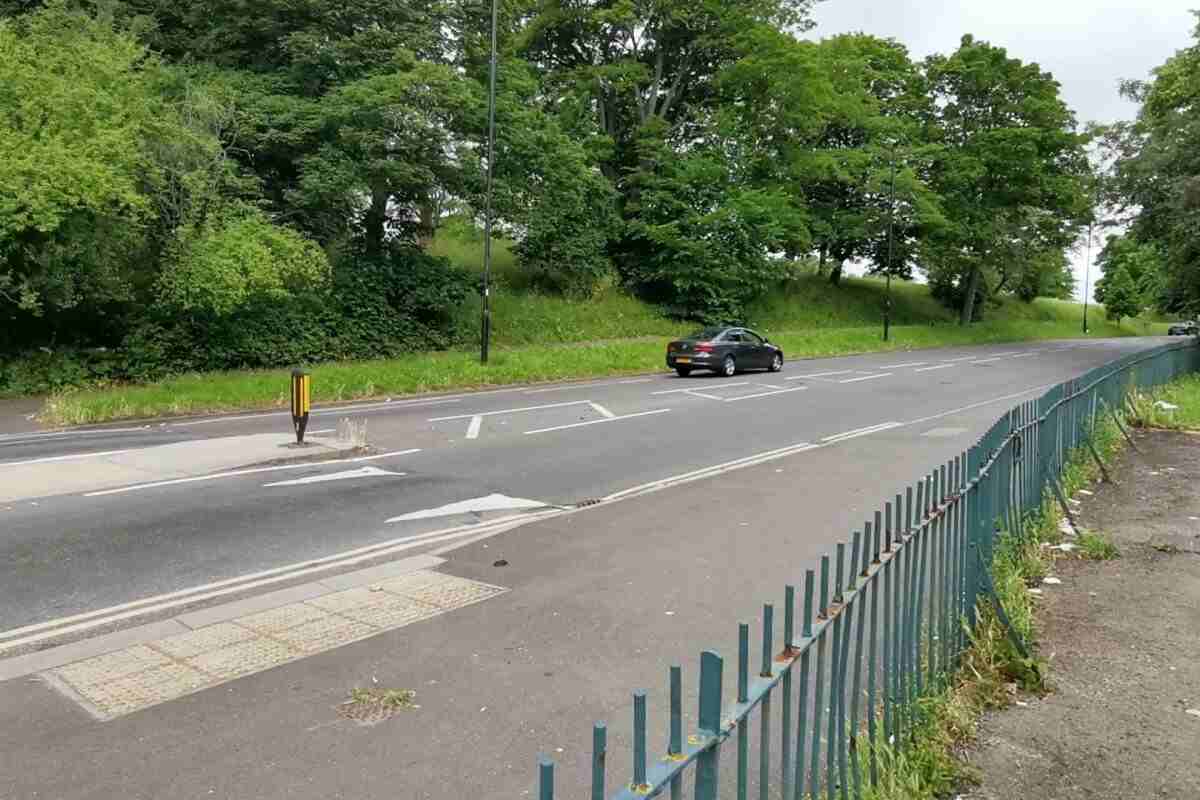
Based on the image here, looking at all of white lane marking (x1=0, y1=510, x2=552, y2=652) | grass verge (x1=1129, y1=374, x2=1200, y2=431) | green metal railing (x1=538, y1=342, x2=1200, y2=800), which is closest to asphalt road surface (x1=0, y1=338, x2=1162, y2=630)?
white lane marking (x1=0, y1=510, x2=552, y2=652)

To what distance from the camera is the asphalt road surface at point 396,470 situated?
267 inches

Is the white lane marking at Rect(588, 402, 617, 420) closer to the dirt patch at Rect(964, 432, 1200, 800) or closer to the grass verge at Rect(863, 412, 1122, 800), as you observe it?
the dirt patch at Rect(964, 432, 1200, 800)

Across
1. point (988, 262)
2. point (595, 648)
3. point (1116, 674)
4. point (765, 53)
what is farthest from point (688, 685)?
point (988, 262)

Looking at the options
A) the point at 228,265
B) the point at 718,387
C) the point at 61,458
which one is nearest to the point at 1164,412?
the point at 718,387

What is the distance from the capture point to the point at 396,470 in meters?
10.8

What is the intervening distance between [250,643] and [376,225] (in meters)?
22.3

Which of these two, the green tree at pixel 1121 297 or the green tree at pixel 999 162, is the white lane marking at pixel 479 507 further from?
the green tree at pixel 1121 297

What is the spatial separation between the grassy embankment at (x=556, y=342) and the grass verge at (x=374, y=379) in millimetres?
29

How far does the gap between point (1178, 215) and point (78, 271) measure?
2834 centimetres

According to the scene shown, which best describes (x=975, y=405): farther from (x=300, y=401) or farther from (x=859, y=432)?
(x=300, y=401)

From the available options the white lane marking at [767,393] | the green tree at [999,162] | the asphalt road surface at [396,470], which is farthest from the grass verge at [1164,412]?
the green tree at [999,162]

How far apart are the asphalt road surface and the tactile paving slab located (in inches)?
43.3

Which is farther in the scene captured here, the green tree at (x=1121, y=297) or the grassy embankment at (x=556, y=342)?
the green tree at (x=1121, y=297)

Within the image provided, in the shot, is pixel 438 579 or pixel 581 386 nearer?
pixel 438 579
